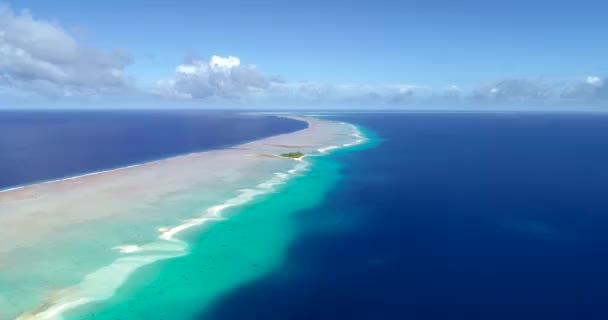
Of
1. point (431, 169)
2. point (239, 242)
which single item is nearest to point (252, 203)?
point (239, 242)

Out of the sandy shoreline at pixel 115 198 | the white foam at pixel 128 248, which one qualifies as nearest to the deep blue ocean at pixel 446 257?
the white foam at pixel 128 248

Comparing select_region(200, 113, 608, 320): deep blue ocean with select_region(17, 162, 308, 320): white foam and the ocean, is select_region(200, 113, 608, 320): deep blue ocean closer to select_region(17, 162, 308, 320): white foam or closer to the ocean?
the ocean

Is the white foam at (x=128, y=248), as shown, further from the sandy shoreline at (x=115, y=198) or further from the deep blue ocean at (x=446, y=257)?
the deep blue ocean at (x=446, y=257)

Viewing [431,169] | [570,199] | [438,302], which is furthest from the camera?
[431,169]

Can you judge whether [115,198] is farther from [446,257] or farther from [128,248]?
[446,257]

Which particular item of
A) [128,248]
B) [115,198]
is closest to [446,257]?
[128,248]

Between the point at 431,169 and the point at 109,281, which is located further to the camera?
the point at 431,169

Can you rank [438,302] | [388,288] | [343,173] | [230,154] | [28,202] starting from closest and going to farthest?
[438,302]
[388,288]
[28,202]
[343,173]
[230,154]

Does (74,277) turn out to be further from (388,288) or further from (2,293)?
(388,288)
